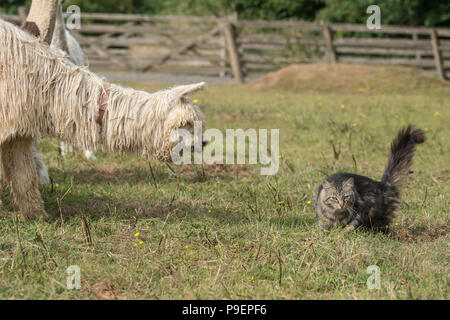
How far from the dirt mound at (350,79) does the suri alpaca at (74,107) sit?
11.0 m

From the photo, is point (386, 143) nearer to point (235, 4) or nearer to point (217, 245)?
point (217, 245)

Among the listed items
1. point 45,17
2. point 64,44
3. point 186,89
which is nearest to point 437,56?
point 64,44

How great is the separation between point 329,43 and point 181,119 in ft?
46.8

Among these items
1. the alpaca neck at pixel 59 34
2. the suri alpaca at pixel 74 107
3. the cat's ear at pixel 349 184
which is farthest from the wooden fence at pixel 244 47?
the suri alpaca at pixel 74 107

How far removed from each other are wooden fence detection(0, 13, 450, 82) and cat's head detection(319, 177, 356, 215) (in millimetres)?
13091

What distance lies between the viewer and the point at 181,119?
13.7ft

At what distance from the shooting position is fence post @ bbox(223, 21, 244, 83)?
17609 millimetres

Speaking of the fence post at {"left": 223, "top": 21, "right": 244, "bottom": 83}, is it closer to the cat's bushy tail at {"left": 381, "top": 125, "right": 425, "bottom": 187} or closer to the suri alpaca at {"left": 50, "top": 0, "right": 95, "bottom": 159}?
the suri alpaca at {"left": 50, "top": 0, "right": 95, "bottom": 159}

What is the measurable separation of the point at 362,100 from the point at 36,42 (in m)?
9.89

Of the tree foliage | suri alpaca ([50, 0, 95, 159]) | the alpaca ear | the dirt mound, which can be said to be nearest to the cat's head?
the alpaca ear

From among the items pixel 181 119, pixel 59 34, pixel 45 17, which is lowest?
pixel 181 119

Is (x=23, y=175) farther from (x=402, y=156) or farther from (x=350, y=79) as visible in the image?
(x=350, y=79)

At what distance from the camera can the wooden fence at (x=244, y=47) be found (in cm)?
1770

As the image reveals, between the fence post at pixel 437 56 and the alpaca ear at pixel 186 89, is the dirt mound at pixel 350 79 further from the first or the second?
the alpaca ear at pixel 186 89
